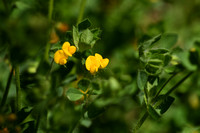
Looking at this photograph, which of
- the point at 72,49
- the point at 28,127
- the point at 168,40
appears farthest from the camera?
the point at 168,40

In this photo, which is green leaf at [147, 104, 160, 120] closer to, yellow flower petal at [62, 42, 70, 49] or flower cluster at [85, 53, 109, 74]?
flower cluster at [85, 53, 109, 74]

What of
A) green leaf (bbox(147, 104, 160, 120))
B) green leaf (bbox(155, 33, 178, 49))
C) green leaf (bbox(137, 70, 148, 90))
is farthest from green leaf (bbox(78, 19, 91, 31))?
green leaf (bbox(155, 33, 178, 49))

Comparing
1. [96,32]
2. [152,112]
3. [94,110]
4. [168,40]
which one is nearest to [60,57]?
[96,32]

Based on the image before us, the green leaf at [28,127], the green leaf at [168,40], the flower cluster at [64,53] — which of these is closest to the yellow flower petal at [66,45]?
the flower cluster at [64,53]

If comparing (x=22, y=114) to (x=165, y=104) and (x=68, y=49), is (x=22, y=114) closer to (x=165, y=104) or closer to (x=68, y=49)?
(x=68, y=49)

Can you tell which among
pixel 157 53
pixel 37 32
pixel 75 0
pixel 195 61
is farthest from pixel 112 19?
pixel 157 53

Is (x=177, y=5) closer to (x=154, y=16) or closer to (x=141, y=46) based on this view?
(x=154, y=16)
